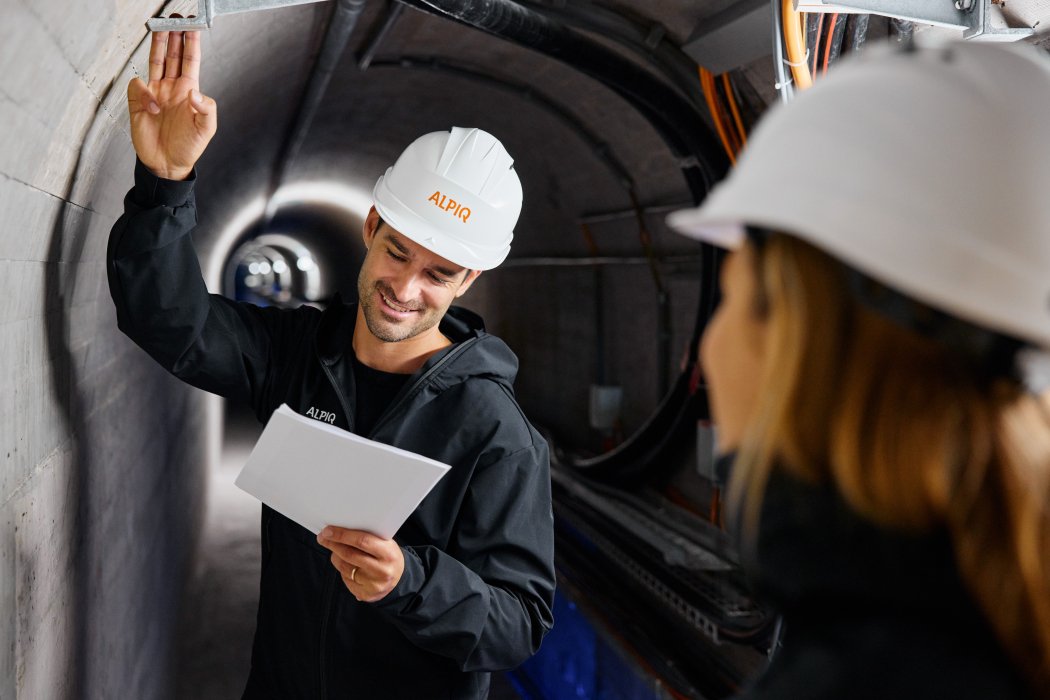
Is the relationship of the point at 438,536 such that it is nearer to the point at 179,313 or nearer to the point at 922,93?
the point at 179,313

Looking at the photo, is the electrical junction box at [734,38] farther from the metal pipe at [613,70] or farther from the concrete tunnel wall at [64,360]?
the concrete tunnel wall at [64,360]

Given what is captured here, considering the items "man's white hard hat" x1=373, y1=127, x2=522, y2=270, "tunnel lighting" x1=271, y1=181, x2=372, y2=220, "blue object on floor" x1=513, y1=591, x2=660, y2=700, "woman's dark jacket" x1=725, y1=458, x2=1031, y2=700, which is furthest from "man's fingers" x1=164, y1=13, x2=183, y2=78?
"tunnel lighting" x1=271, y1=181, x2=372, y2=220

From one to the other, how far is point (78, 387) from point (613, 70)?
9.09 feet

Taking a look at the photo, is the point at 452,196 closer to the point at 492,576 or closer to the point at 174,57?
the point at 174,57

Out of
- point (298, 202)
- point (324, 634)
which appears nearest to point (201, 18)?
point (324, 634)

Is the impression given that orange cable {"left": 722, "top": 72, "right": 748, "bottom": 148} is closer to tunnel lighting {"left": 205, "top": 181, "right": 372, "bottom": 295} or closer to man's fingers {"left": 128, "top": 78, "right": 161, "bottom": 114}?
man's fingers {"left": 128, "top": 78, "right": 161, "bottom": 114}

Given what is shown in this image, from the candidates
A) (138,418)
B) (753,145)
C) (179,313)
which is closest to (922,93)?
(753,145)

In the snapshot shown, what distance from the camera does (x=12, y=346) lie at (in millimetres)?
1510

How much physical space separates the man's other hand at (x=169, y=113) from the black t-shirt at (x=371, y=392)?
0.67 m

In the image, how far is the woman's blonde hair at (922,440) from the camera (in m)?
0.75

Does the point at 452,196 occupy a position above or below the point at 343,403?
above

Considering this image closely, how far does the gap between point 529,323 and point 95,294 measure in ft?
18.9

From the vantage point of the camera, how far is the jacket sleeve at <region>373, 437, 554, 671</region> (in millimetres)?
1802

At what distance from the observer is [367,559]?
1.68m
